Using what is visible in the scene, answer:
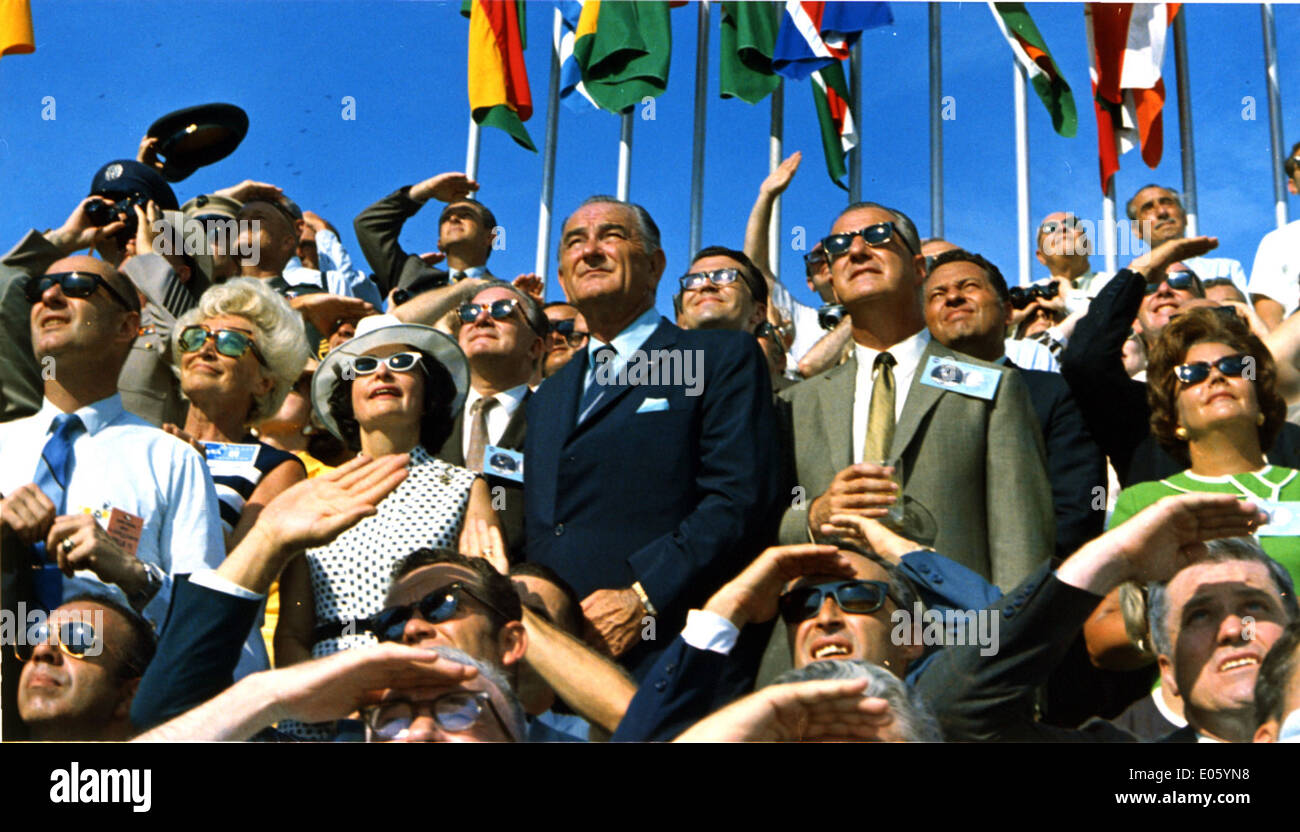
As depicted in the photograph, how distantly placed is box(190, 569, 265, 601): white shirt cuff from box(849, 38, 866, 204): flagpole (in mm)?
7955

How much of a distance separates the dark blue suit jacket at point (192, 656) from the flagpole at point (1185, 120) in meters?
7.70

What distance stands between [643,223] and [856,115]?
6.53 metres

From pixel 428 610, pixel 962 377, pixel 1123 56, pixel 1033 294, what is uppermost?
pixel 1123 56

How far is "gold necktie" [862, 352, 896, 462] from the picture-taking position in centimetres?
476

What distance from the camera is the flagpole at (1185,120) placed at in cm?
1027

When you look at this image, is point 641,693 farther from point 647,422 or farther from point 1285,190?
point 1285,190

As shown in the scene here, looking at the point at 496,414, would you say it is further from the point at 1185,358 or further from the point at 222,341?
the point at 1185,358

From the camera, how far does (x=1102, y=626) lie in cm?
434

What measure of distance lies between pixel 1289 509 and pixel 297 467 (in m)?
2.98

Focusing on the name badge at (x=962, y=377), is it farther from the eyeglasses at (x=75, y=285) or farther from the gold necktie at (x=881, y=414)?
the eyeglasses at (x=75, y=285)

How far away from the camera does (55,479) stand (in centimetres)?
438

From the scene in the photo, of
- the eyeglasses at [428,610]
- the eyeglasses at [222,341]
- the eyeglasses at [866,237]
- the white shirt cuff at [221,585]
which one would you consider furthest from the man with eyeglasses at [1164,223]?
the white shirt cuff at [221,585]

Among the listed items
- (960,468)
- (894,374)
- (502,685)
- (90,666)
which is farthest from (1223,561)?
(90,666)
